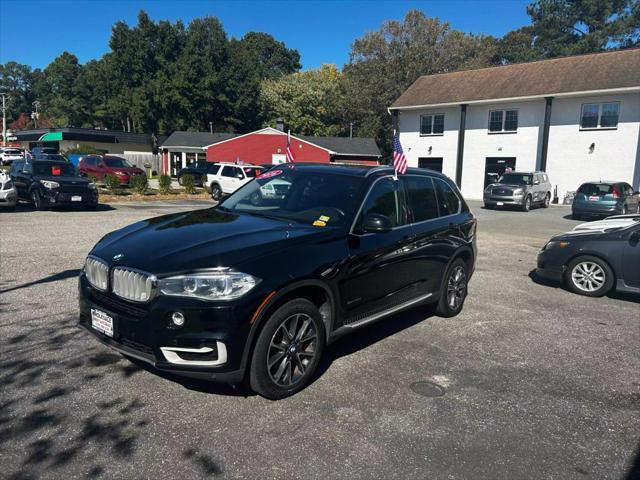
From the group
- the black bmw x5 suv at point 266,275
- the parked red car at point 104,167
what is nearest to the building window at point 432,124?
the parked red car at point 104,167

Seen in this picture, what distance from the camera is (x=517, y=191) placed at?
2272 centimetres

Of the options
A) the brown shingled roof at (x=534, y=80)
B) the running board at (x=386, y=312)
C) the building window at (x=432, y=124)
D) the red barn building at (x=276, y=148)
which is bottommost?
the running board at (x=386, y=312)

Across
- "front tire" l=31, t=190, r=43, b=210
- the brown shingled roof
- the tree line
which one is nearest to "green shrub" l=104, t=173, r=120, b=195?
"front tire" l=31, t=190, r=43, b=210

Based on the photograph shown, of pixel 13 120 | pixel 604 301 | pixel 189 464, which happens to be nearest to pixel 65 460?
pixel 189 464

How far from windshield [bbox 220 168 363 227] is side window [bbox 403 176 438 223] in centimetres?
84

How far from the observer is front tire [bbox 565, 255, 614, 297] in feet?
24.0

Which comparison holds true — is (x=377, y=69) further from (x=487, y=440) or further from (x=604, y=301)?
(x=487, y=440)

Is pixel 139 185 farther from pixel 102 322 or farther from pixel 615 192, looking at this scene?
pixel 102 322

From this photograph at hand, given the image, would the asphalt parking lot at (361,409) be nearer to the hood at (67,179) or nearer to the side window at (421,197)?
the side window at (421,197)

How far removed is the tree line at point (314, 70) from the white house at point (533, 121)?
2044 cm

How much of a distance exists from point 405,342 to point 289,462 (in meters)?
2.44

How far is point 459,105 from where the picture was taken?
105 feet

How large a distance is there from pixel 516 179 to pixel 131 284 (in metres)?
23.2

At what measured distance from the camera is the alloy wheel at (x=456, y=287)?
6.09 metres
